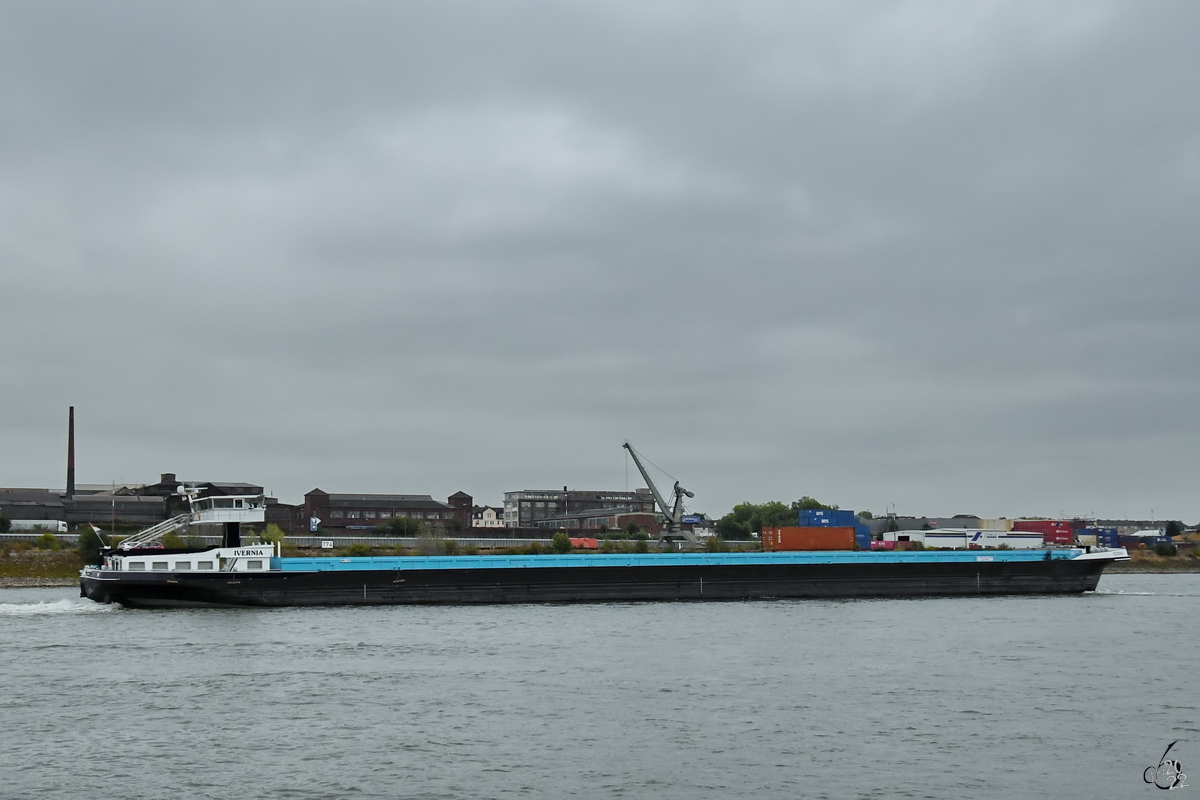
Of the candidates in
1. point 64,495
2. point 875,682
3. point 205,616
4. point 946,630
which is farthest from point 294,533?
point 875,682

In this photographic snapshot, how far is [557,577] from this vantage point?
5625 centimetres

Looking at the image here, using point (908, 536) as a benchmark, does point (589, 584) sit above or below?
above

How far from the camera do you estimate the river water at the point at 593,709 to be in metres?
19.8

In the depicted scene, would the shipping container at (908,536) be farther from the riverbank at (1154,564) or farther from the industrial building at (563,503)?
the industrial building at (563,503)

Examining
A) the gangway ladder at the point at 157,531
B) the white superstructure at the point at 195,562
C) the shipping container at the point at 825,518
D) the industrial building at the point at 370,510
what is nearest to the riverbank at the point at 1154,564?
the shipping container at the point at 825,518

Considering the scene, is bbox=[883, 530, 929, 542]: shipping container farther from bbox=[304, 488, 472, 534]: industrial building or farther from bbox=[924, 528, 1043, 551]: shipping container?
bbox=[304, 488, 472, 534]: industrial building

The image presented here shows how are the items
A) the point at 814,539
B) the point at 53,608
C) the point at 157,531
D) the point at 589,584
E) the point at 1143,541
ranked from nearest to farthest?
the point at 53,608, the point at 157,531, the point at 589,584, the point at 814,539, the point at 1143,541

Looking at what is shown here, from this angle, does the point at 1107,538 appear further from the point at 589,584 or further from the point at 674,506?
the point at 589,584

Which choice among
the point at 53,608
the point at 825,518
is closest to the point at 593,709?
the point at 53,608

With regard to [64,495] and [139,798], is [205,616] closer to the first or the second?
[139,798]

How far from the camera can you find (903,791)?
18797 millimetres

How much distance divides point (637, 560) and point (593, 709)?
3366cm

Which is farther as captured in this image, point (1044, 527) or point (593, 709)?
point (1044, 527)

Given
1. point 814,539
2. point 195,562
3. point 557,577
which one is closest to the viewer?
point 195,562
